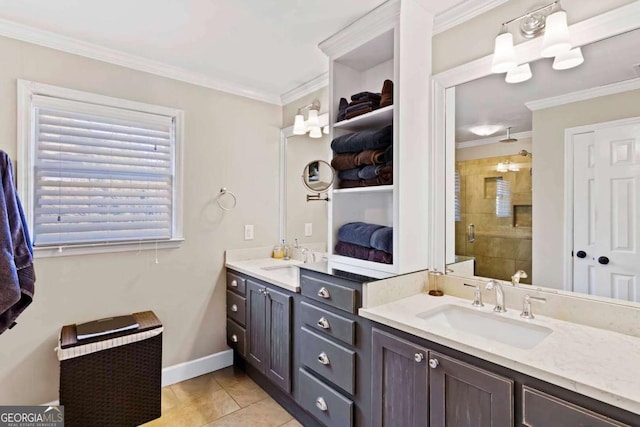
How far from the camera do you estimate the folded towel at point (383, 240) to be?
1814 millimetres

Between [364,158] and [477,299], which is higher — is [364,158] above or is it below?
above

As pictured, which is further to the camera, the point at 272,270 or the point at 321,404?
the point at 272,270

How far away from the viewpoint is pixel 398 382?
1.38m

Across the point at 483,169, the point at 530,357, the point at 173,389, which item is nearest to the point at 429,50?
the point at 483,169

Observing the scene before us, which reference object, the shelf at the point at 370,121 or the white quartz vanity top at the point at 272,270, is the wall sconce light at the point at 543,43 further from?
the white quartz vanity top at the point at 272,270

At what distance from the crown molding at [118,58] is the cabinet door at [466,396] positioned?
2439mm

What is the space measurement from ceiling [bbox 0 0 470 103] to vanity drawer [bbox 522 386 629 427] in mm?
1732

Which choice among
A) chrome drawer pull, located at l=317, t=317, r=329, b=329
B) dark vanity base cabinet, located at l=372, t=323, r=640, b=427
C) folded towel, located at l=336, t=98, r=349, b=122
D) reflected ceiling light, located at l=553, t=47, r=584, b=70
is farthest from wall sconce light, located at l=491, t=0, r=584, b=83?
chrome drawer pull, located at l=317, t=317, r=329, b=329

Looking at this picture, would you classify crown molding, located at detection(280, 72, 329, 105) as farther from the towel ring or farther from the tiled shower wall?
the tiled shower wall

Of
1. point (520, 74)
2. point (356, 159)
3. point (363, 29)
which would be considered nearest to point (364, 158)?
point (356, 159)

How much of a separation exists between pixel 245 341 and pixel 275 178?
1.39 meters

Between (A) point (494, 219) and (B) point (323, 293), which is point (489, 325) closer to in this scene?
(A) point (494, 219)

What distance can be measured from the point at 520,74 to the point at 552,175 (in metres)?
0.48

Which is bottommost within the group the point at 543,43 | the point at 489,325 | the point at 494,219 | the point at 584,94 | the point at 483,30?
the point at 489,325
